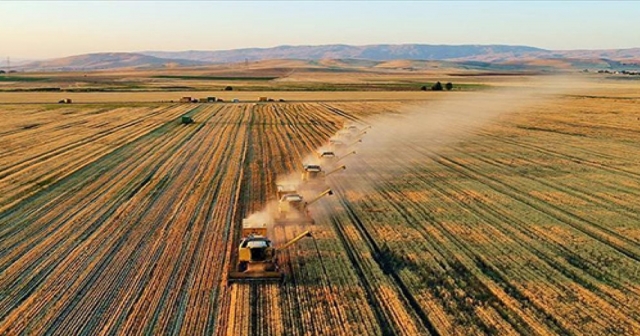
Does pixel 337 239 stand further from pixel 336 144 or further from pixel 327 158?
pixel 336 144

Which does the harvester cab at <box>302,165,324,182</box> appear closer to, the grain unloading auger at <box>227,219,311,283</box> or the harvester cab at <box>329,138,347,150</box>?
the grain unloading auger at <box>227,219,311,283</box>

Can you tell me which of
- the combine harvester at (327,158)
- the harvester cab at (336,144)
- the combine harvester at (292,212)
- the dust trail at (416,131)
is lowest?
the dust trail at (416,131)

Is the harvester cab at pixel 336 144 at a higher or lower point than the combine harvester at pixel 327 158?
lower

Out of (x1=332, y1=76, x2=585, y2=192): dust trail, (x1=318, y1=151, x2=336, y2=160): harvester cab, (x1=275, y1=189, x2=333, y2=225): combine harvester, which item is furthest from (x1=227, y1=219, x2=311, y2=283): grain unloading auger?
(x1=318, y1=151, x2=336, y2=160): harvester cab

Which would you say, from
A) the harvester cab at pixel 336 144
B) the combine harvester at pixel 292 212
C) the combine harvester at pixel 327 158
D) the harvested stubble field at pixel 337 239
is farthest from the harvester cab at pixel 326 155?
the combine harvester at pixel 292 212

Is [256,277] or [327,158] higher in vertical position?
[256,277]

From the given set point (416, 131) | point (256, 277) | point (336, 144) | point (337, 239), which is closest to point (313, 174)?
point (337, 239)

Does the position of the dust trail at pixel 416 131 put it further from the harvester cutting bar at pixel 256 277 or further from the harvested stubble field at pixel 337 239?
the harvester cutting bar at pixel 256 277

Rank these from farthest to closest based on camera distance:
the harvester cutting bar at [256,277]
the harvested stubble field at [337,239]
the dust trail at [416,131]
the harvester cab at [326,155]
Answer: the dust trail at [416,131]
the harvester cab at [326,155]
the harvester cutting bar at [256,277]
the harvested stubble field at [337,239]
